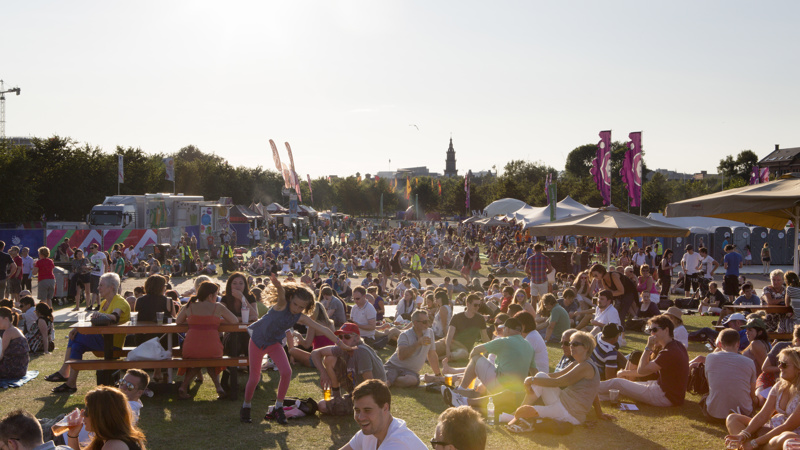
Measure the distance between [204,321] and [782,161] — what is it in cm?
10696

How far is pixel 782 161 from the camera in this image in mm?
94750

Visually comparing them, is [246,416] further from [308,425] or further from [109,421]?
[109,421]

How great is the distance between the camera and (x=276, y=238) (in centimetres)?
4238

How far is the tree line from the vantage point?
39.7 metres

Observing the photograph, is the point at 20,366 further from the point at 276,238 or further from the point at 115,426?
the point at 276,238

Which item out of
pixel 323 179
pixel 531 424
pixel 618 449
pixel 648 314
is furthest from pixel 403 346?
pixel 323 179

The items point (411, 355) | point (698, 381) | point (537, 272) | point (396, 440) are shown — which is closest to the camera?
point (396, 440)

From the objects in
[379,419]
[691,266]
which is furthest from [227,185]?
[379,419]

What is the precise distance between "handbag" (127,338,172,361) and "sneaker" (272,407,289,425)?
1.54 metres

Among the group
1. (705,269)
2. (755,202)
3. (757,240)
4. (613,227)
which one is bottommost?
(705,269)

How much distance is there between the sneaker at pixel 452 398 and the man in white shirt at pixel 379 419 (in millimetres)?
3055

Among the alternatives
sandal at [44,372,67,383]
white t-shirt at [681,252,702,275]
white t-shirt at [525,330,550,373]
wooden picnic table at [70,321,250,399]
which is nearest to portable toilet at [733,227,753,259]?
white t-shirt at [681,252,702,275]

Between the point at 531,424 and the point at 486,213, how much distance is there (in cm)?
3852

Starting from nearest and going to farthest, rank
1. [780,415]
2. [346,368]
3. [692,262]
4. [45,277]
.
→ [780,415] < [346,368] < [45,277] < [692,262]
